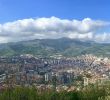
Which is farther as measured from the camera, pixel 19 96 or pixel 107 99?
pixel 19 96

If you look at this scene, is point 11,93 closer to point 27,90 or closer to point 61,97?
point 27,90

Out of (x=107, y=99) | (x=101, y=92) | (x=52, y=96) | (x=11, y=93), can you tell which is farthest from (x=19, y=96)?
(x=107, y=99)

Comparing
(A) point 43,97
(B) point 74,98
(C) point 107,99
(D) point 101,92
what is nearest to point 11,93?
(A) point 43,97

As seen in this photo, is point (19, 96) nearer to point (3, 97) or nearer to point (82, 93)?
point (3, 97)

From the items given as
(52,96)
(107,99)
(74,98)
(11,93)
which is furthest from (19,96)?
(107,99)

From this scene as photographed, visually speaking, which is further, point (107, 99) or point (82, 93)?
point (82, 93)

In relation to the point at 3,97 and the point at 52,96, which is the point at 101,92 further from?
the point at 3,97

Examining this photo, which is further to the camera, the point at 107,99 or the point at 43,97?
the point at 43,97
